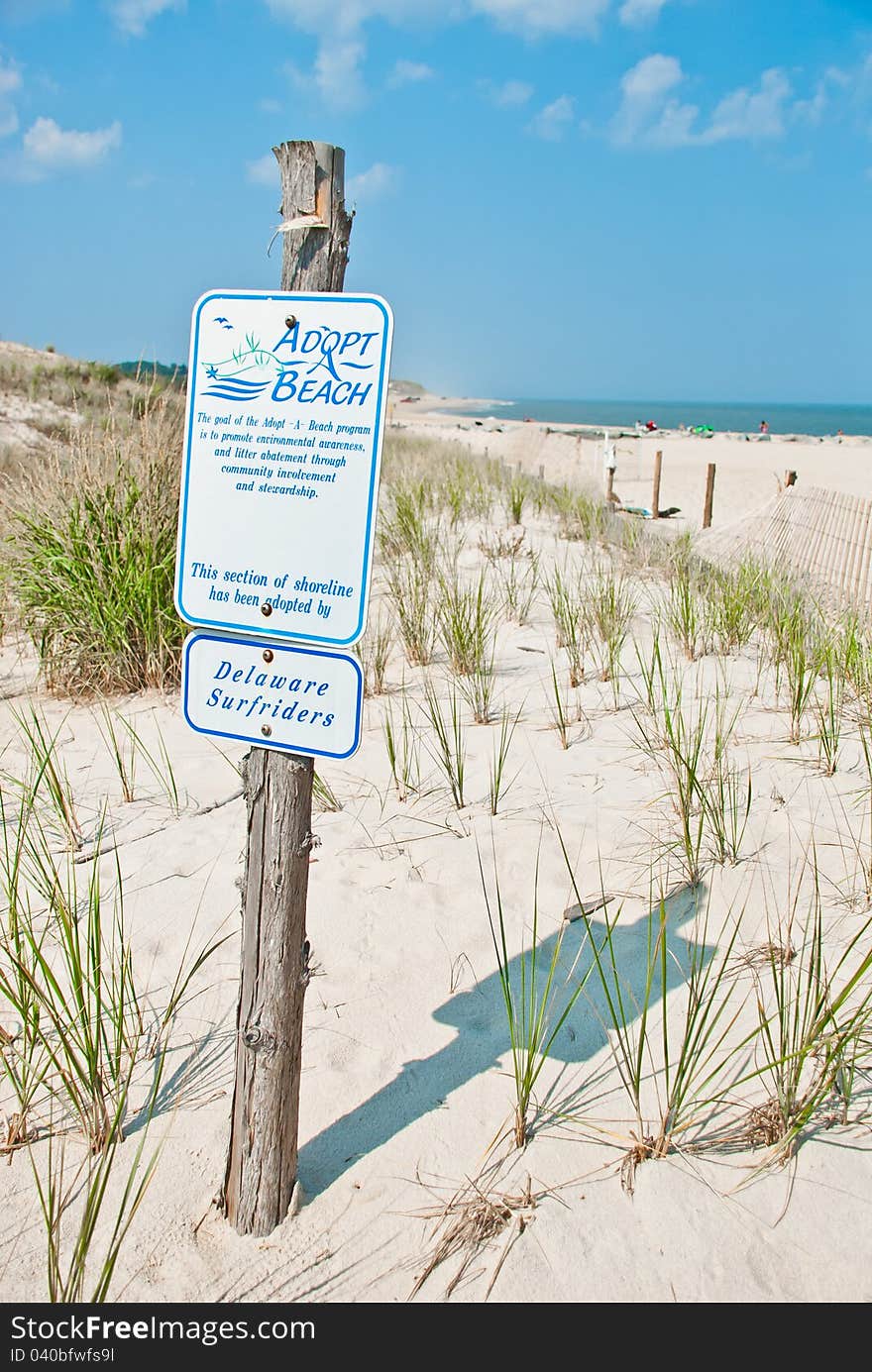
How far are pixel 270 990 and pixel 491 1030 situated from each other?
71cm

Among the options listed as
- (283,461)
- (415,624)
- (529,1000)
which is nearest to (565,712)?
(415,624)

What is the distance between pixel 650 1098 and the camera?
6.59 ft

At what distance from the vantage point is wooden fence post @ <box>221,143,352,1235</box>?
170cm

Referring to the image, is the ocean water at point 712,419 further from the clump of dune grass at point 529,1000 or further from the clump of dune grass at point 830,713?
the clump of dune grass at point 529,1000

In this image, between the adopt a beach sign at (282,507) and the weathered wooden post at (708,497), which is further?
the weathered wooden post at (708,497)

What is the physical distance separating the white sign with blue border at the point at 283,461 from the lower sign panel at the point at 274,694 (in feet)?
0.14

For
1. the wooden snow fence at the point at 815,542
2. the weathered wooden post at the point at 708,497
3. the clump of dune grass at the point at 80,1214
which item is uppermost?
the weathered wooden post at the point at 708,497

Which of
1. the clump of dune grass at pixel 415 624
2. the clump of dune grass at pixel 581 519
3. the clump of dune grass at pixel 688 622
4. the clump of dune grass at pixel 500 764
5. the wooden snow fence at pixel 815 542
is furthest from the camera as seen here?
the clump of dune grass at pixel 581 519

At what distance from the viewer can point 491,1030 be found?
223 centimetres

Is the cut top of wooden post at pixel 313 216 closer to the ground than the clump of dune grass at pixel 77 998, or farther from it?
farther from it

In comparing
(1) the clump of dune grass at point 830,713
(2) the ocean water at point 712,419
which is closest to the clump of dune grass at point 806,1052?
(1) the clump of dune grass at point 830,713

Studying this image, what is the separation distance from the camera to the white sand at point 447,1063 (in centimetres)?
168

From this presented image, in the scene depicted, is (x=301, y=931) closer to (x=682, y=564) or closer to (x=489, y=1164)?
(x=489, y=1164)
